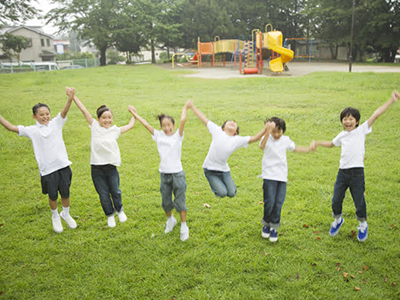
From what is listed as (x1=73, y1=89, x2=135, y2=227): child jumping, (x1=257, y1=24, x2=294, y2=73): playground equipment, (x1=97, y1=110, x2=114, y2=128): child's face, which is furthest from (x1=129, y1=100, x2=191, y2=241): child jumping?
(x1=257, y1=24, x2=294, y2=73): playground equipment

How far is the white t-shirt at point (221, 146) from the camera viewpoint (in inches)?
209

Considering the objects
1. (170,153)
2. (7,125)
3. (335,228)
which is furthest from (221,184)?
(7,125)

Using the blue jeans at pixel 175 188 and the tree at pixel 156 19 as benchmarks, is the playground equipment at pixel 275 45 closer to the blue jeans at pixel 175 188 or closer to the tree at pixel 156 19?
the tree at pixel 156 19

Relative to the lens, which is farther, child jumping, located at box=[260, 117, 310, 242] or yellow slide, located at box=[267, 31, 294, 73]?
yellow slide, located at box=[267, 31, 294, 73]

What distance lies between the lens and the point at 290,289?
4.47 metres

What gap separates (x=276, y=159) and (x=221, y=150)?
0.86m

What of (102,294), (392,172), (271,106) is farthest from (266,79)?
(102,294)

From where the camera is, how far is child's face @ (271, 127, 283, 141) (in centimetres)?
510

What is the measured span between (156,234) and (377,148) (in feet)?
24.9

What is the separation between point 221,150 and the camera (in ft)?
17.6

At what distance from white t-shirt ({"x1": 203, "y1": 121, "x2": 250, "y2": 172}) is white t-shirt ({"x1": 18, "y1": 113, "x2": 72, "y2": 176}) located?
2469 millimetres

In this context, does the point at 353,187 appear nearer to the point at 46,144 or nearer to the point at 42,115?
the point at 46,144

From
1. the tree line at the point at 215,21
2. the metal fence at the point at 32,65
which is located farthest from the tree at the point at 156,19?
the metal fence at the point at 32,65

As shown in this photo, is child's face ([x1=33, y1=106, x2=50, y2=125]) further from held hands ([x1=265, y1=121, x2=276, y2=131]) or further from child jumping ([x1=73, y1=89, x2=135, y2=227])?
held hands ([x1=265, y1=121, x2=276, y2=131])
